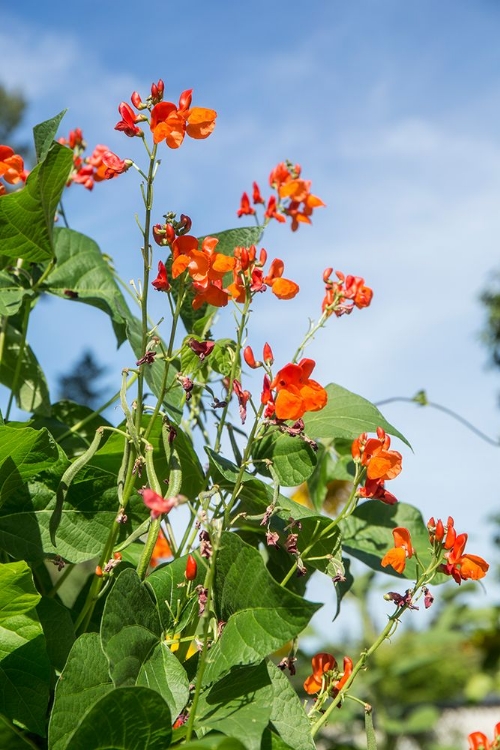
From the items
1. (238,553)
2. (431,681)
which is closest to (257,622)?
(238,553)

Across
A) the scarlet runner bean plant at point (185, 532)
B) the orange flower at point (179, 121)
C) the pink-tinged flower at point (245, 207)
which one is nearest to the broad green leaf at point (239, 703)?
the scarlet runner bean plant at point (185, 532)

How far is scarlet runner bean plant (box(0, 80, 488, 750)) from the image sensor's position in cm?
55

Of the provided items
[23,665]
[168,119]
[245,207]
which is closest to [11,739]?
[23,665]

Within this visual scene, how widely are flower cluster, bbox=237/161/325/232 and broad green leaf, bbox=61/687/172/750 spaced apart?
81 cm

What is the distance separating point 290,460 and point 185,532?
0.14 m

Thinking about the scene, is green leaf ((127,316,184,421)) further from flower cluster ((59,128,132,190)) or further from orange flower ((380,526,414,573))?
flower cluster ((59,128,132,190))

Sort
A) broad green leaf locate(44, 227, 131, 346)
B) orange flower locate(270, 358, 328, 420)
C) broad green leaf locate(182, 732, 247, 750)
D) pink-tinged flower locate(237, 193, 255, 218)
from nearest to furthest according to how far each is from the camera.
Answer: broad green leaf locate(182, 732, 247, 750) → orange flower locate(270, 358, 328, 420) → broad green leaf locate(44, 227, 131, 346) → pink-tinged flower locate(237, 193, 255, 218)

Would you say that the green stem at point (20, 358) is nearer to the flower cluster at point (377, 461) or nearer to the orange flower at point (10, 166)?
the orange flower at point (10, 166)

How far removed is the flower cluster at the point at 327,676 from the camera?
0.77 meters

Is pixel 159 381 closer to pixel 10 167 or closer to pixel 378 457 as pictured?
pixel 378 457

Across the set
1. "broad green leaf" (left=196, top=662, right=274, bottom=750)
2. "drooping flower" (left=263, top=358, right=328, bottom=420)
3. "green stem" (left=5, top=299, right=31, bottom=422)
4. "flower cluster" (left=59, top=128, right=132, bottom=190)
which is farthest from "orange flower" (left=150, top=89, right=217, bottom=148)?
"flower cluster" (left=59, top=128, right=132, bottom=190)

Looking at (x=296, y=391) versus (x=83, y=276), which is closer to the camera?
(x=296, y=391)

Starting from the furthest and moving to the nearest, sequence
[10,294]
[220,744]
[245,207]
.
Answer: [245,207] < [10,294] < [220,744]

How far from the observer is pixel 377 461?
0.73 m
